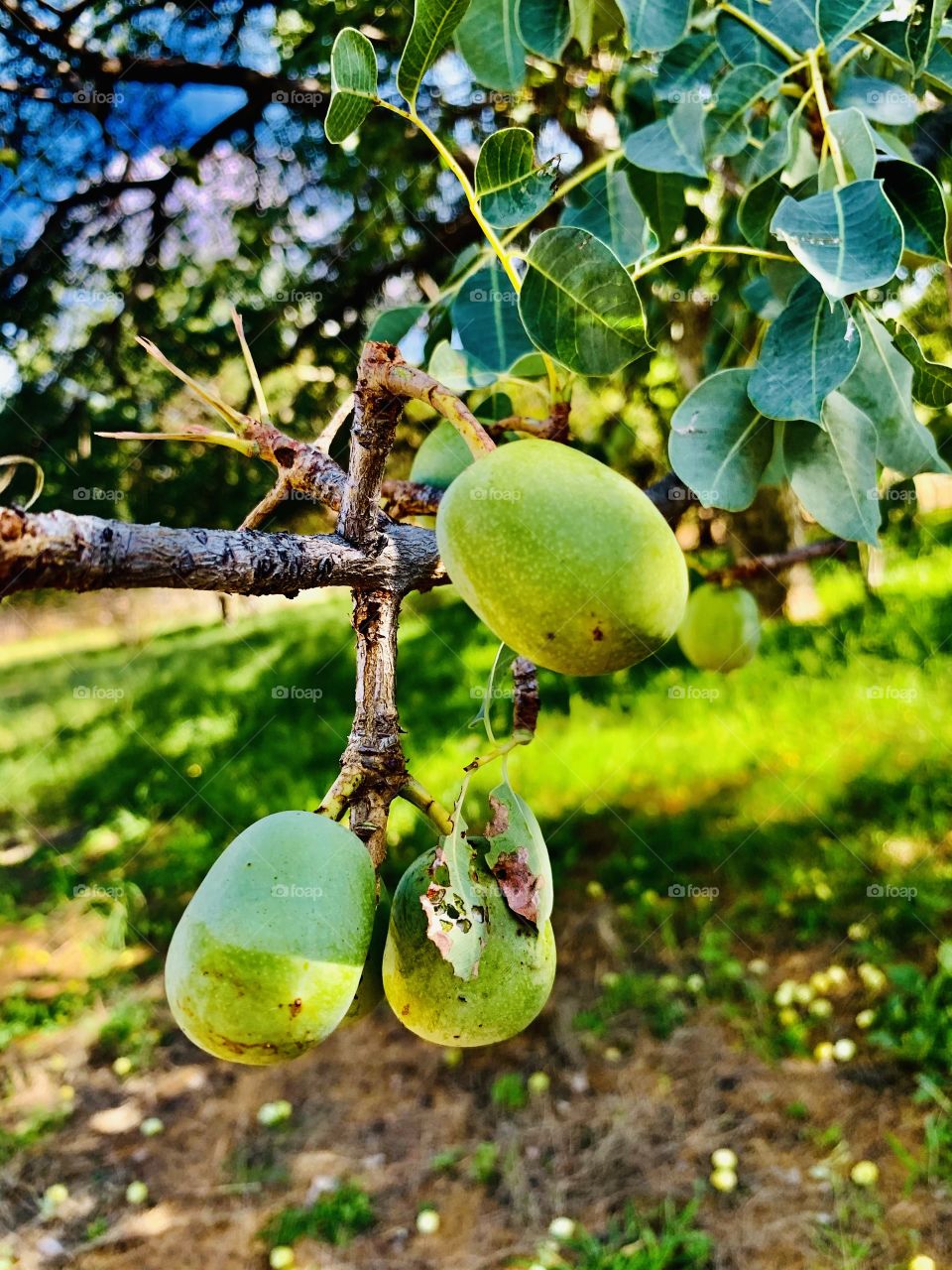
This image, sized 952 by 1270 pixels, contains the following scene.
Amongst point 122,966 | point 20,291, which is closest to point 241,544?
point 20,291

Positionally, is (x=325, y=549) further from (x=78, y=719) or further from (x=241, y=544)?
(x=78, y=719)

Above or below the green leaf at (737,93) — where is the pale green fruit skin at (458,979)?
below

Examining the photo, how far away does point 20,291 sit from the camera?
2.85m

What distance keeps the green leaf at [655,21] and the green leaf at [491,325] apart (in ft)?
1.07

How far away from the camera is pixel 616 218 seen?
55.3 inches

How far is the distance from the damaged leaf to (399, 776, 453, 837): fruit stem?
0.04 ft

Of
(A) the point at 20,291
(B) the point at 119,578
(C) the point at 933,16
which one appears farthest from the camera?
(A) the point at 20,291

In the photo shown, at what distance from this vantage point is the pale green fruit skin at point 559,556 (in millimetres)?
791

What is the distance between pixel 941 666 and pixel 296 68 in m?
3.26

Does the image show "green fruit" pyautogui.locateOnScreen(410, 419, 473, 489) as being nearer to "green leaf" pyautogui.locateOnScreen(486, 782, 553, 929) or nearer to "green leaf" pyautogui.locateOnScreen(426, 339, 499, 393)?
"green leaf" pyautogui.locateOnScreen(426, 339, 499, 393)
